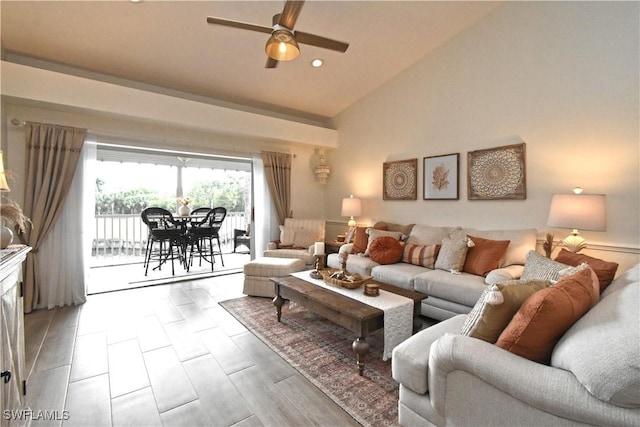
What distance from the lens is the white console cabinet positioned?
1.31 metres

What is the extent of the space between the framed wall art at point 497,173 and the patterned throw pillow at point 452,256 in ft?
2.53

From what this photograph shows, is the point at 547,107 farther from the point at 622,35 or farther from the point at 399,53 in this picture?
the point at 399,53

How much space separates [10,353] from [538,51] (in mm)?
4841

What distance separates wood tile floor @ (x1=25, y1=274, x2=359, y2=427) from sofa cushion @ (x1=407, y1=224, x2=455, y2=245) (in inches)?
94.9

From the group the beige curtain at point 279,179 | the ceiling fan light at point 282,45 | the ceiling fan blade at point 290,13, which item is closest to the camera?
the ceiling fan blade at point 290,13

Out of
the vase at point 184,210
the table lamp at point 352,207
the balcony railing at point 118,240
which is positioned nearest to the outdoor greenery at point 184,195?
the balcony railing at point 118,240

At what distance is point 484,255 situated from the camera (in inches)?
121

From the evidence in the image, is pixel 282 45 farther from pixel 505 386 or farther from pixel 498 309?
pixel 505 386

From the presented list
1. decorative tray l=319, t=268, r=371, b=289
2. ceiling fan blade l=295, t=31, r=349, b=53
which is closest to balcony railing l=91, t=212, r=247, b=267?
decorative tray l=319, t=268, r=371, b=289

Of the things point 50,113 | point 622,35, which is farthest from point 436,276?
Result: point 50,113

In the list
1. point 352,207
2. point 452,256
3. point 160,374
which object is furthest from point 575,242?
point 160,374

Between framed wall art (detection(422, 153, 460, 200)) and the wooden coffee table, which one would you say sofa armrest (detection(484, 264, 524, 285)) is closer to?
the wooden coffee table

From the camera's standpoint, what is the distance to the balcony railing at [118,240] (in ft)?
19.0

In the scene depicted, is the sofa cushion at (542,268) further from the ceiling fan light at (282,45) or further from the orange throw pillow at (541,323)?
the ceiling fan light at (282,45)
